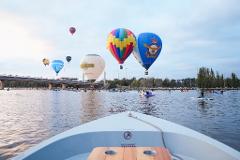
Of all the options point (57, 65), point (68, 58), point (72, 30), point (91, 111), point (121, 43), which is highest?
point (72, 30)

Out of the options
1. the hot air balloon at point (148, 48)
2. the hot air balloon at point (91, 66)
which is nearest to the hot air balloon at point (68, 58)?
the hot air balloon at point (91, 66)

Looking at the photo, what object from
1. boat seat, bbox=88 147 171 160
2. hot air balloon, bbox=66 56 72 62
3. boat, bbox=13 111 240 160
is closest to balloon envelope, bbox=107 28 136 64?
boat, bbox=13 111 240 160

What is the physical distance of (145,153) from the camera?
468 centimetres

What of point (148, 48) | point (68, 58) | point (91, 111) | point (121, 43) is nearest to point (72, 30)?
point (121, 43)

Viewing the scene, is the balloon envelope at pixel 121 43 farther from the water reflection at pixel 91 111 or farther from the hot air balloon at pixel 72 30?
the hot air balloon at pixel 72 30

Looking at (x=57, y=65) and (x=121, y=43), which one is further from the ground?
(x=57, y=65)

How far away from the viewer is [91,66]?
124m

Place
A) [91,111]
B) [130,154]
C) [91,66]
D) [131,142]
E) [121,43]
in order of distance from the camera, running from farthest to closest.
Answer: [91,66], [121,43], [91,111], [131,142], [130,154]

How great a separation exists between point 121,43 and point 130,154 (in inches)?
2181

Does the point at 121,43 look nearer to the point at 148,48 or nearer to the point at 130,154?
the point at 148,48

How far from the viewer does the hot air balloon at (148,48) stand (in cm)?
5991

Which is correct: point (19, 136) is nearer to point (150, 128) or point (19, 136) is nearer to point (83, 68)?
point (150, 128)

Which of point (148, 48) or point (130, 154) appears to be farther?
point (148, 48)

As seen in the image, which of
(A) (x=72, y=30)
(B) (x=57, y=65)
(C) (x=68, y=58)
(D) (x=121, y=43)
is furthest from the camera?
(B) (x=57, y=65)
